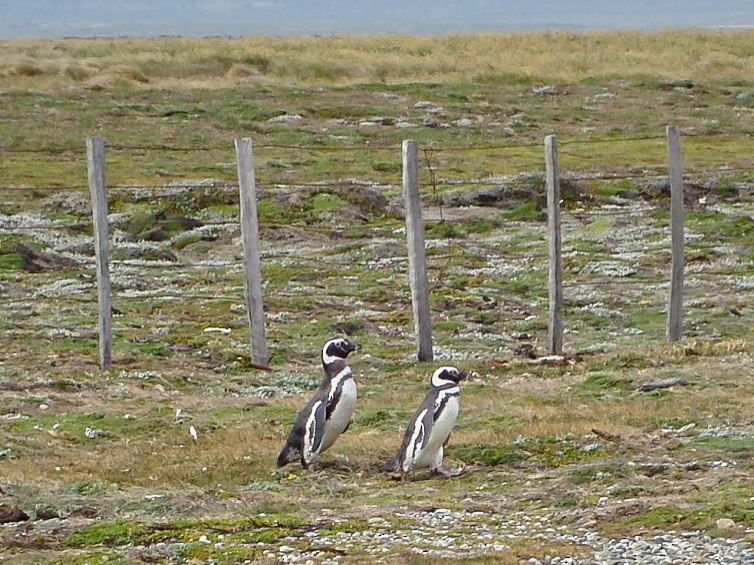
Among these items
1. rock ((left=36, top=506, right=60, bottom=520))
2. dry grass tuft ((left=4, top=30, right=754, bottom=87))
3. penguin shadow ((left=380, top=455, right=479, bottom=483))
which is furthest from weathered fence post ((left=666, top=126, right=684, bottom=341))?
dry grass tuft ((left=4, top=30, right=754, bottom=87))

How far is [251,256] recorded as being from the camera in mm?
15266

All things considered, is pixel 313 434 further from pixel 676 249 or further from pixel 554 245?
pixel 676 249

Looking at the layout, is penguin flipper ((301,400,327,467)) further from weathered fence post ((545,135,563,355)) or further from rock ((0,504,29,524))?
weathered fence post ((545,135,563,355))

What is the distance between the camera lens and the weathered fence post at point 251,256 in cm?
1530

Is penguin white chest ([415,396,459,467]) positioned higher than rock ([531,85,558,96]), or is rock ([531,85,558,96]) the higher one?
penguin white chest ([415,396,459,467])

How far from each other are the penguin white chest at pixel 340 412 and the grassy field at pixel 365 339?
0.68 feet

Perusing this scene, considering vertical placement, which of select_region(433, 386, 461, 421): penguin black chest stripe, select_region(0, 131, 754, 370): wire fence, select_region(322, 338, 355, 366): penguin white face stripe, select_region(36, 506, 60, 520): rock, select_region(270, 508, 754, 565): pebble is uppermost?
select_region(322, 338, 355, 366): penguin white face stripe

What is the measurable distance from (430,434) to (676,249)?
269 inches

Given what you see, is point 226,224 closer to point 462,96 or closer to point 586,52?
point 462,96

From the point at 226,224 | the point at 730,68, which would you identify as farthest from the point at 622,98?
the point at 226,224

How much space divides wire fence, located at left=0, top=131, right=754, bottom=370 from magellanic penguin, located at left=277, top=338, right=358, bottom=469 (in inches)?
211

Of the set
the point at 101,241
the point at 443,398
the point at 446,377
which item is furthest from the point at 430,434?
the point at 101,241

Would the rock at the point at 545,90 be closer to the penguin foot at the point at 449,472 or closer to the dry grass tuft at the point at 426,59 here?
the dry grass tuft at the point at 426,59

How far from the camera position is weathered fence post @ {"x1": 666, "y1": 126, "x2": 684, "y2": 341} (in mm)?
16078
